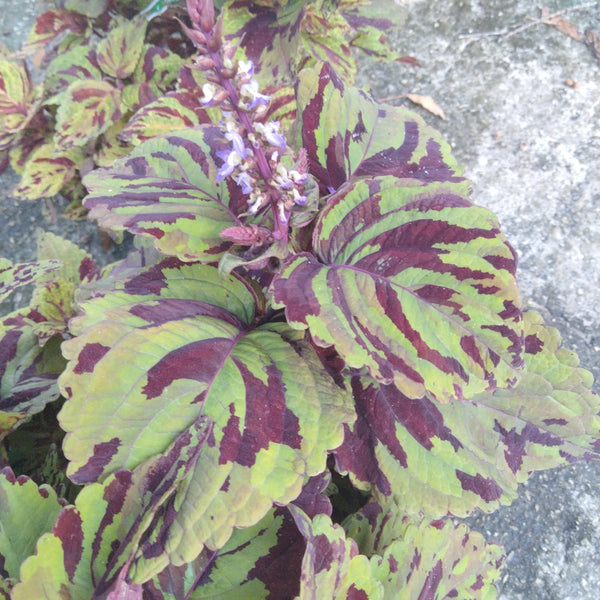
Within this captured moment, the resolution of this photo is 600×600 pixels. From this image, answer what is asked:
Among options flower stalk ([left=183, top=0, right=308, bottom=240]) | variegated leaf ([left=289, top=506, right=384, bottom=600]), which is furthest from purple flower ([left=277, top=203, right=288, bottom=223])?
variegated leaf ([left=289, top=506, right=384, bottom=600])

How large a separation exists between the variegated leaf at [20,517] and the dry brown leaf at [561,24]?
6.88 ft

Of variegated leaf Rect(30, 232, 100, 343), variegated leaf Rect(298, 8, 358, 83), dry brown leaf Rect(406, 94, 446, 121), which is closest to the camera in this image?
variegated leaf Rect(30, 232, 100, 343)

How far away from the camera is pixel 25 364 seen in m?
1.18

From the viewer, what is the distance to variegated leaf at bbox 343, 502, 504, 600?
2.84ft

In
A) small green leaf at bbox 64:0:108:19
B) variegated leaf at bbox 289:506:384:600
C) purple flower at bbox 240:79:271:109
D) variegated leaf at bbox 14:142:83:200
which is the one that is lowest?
variegated leaf at bbox 14:142:83:200

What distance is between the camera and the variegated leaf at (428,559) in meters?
0.87

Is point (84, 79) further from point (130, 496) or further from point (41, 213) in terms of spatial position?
point (130, 496)

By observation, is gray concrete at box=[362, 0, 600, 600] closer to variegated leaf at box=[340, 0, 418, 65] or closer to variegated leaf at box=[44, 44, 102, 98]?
variegated leaf at box=[340, 0, 418, 65]

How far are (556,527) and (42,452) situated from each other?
1.08 meters

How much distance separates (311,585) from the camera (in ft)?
2.23

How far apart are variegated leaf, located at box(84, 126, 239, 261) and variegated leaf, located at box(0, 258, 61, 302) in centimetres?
21

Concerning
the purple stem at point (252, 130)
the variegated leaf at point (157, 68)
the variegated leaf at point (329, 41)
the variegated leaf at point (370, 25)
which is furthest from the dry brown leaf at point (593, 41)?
→ the purple stem at point (252, 130)

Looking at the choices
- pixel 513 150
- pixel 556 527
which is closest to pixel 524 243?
pixel 513 150

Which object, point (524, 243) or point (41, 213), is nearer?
point (524, 243)
